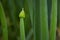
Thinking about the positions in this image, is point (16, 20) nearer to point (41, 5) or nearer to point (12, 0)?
point (12, 0)

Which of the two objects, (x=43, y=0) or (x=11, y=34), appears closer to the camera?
(x=43, y=0)

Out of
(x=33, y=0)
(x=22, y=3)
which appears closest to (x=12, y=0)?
(x=22, y=3)

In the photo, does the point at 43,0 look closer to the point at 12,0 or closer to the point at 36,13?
the point at 36,13

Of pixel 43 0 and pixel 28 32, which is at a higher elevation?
pixel 43 0

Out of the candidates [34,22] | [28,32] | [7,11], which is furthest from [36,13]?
[7,11]

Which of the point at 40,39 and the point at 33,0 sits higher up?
the point at 33,0

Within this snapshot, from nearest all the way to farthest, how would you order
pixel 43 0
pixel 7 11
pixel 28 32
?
1. pixel 43 0
2. pixel 28 32
3. pixel 7 11

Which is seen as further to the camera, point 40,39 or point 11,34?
point 11,34

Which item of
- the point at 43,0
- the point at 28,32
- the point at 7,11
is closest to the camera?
the point at 43,0
